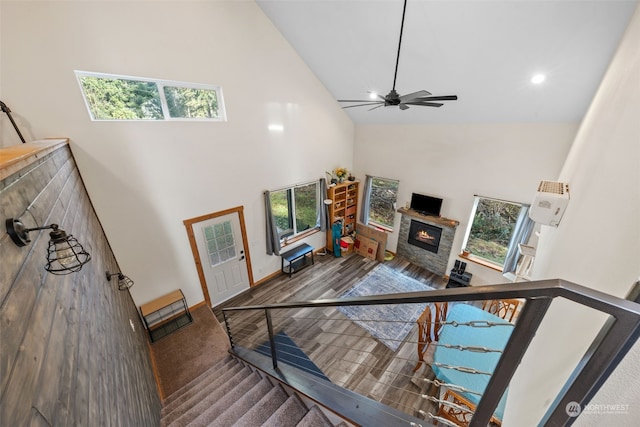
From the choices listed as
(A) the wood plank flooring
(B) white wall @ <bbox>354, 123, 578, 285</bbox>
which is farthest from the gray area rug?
(B) white wall @ <bbox>354, 123, 578, 285</bbox>

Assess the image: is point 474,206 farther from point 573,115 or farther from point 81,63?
point 81,63

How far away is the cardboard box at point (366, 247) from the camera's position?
6102 millimetres

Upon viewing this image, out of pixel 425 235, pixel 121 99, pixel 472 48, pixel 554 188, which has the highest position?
pixel 472 48

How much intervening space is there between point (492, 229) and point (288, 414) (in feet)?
16.2

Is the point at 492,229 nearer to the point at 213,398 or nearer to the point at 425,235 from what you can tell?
the point at 425,235

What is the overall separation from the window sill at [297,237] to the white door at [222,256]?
3.32ft

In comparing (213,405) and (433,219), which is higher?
(433,219)

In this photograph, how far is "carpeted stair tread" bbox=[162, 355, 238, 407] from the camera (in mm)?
2822

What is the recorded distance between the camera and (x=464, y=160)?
4648 mm

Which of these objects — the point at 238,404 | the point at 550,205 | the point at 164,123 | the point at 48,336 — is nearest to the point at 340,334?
the point at 238,404

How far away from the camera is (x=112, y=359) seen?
1480 millimetres

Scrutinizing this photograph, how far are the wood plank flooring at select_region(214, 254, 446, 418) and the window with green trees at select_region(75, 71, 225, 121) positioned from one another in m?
3.50

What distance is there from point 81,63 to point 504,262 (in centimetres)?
712

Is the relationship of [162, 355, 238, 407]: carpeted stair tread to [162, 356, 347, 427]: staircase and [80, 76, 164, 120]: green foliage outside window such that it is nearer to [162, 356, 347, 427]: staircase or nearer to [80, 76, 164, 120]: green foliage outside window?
[162, 356, 347, 427]: staircase
